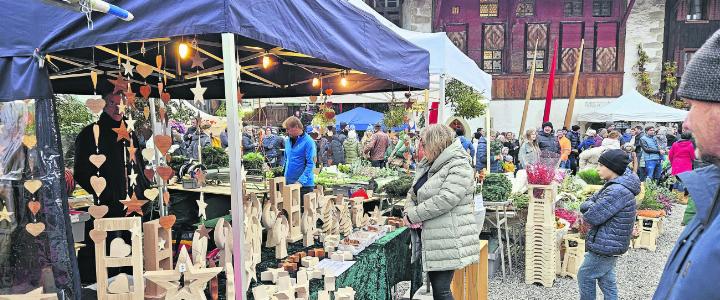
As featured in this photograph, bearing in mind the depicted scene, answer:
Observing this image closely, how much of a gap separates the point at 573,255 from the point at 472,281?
7.14 ft

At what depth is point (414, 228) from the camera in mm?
3447

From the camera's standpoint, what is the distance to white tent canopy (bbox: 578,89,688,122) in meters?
15.4

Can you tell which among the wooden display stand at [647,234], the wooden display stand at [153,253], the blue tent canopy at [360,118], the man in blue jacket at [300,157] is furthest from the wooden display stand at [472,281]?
the blue tent canopy at [360,118]

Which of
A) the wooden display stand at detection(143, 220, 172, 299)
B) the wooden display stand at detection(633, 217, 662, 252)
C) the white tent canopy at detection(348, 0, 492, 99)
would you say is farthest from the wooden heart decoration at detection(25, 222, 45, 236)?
the wooden display stand at detection(633, 217, 662, 252)

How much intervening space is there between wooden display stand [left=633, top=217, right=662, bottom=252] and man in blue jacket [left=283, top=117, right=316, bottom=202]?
15.7 ft

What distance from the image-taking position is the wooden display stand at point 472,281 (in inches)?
144

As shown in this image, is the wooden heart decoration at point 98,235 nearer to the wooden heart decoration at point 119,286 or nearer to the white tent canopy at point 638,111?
the wooden heart decoration at point 119,286

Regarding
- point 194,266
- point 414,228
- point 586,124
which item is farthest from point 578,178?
point 586,124

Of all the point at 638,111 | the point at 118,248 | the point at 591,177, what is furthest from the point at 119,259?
the point at 638,111


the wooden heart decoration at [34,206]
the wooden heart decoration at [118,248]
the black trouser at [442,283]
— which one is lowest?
the black trouser at [442,283]

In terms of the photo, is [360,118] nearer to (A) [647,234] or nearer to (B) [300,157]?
(A) [647,234]

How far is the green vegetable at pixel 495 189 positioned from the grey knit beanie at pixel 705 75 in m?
3.92

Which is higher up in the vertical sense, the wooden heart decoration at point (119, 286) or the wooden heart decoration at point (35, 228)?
the wooden heart decoration at point (35, 228)

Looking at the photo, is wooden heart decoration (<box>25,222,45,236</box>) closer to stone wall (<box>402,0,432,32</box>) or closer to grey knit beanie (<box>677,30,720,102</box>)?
grey knit beanie (<box>677,30,720,102</box>)
